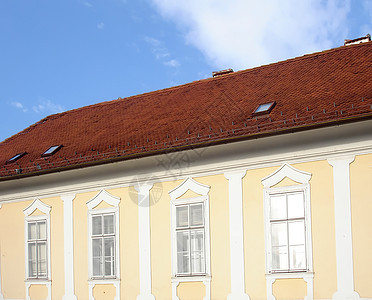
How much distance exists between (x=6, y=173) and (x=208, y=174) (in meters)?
5.75

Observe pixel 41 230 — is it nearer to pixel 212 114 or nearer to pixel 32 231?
pixel 32 231

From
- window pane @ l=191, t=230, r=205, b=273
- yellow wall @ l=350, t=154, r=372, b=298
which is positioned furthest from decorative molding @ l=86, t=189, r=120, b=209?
yellow wall @ l=350, t=154, r=372, b=298

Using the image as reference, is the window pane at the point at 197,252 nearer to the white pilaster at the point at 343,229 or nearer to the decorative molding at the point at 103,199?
the decorative molding at the point at 103,199

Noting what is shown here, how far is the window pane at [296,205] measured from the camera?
37.4 ft

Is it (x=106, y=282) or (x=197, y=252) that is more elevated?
(x=197, y=252)

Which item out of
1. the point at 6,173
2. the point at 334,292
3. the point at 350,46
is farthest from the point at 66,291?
the point at 350,46

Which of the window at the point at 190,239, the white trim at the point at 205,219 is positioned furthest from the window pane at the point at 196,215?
the white trim at the point at 205,219

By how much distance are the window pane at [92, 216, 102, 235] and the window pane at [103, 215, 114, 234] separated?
0.13 meters

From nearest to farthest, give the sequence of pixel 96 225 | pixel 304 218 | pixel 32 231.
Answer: pixel 304 218, pixel 96 225, pixel 32 231

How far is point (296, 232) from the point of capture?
1139 cm

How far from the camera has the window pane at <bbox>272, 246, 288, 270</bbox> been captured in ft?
37.4

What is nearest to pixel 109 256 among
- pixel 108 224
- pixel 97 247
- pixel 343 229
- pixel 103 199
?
pixel 97 247

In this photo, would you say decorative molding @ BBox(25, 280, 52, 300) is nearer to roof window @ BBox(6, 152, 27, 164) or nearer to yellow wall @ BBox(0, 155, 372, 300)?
yellow wall @ BBox(0, 155, 372, 300)

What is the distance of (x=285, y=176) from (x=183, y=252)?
2.70 m
